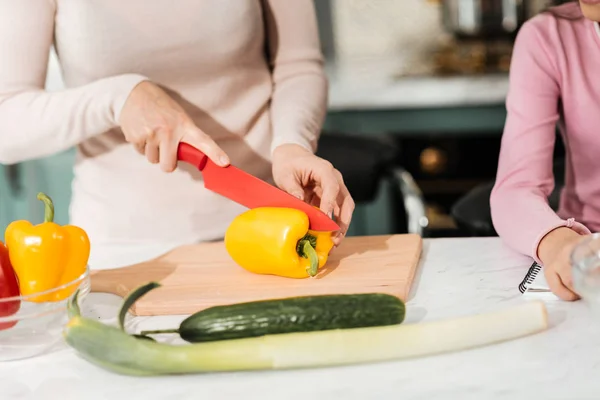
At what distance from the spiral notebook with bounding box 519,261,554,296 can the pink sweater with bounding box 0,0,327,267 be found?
17.3 inches

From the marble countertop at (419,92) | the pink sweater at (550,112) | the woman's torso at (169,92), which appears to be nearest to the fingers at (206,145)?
the woman's torso at (169,92)

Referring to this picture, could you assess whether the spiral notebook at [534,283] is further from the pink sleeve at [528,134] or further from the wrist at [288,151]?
the wrist at [288,151]

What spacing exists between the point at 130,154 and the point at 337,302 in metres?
0.63

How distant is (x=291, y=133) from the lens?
133 centimetres

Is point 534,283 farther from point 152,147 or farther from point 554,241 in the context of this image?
point 152,147

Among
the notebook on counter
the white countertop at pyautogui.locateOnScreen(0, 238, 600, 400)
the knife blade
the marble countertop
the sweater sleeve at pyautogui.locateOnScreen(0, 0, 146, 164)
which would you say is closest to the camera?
the white countertop at pyautogui.locateOnScreen(0, 238, 600, 400)

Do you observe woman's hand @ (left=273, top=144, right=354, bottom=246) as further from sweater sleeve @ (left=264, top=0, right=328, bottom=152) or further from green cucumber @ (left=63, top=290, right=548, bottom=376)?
green cucumber @ (left=63, top=290, right=548, bottom=376)

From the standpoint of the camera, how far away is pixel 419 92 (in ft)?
9.38

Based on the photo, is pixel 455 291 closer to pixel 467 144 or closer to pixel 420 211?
pixel 420 211

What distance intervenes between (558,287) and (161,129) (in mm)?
576

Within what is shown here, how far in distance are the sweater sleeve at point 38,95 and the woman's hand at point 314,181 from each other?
0.83 feet

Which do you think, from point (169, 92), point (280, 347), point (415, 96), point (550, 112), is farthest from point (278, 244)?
point (415, 96)

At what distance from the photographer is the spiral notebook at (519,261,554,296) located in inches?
40.1

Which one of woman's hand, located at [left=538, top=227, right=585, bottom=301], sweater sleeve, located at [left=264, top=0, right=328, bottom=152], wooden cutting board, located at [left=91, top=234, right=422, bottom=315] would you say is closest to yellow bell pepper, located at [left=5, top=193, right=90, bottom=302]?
wooden cutting board, located at [left=91, top=234, right=422, bottom=315]
